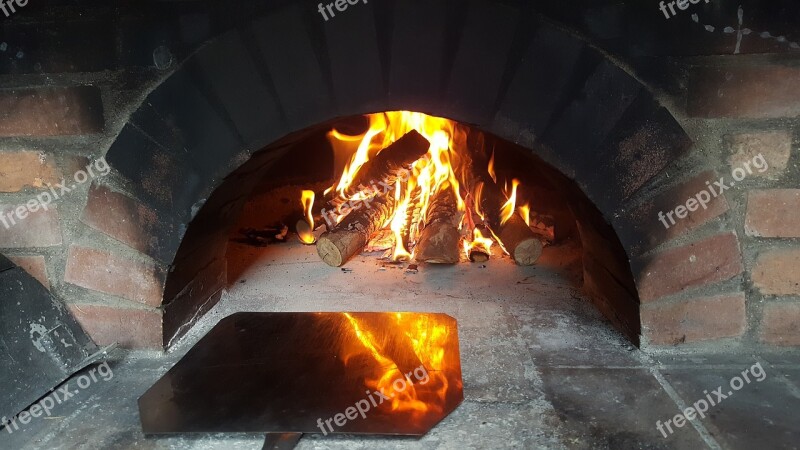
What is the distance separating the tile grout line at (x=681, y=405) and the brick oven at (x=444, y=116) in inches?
5.0

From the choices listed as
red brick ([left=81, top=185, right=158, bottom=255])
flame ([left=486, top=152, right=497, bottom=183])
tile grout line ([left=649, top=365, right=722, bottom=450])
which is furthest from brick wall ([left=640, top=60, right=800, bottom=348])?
red brick ([left=81, top=185, right=158, bottom=255])

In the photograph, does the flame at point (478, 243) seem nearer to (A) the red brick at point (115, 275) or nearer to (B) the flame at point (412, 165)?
(B) the flame at point (412, 165)

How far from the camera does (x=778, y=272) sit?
4.68 ft

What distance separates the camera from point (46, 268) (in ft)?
5.02

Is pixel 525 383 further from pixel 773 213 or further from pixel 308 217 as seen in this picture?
pixel 308 217

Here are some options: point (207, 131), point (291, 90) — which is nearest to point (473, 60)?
point (291, 90)

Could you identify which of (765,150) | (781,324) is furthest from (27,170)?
(781,324)

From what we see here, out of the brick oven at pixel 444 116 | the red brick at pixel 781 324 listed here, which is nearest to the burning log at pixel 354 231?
the brick oven at pixel 444 116

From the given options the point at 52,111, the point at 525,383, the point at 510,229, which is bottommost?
the point at 525,383

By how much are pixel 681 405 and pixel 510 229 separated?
1.02 m

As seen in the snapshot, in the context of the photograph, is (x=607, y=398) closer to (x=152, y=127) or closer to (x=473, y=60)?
(x=473, y=60)

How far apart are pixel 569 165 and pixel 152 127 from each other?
1.06 meters

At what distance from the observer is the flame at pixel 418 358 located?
1222 millimetres

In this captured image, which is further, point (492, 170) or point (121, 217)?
point (492, 170)
